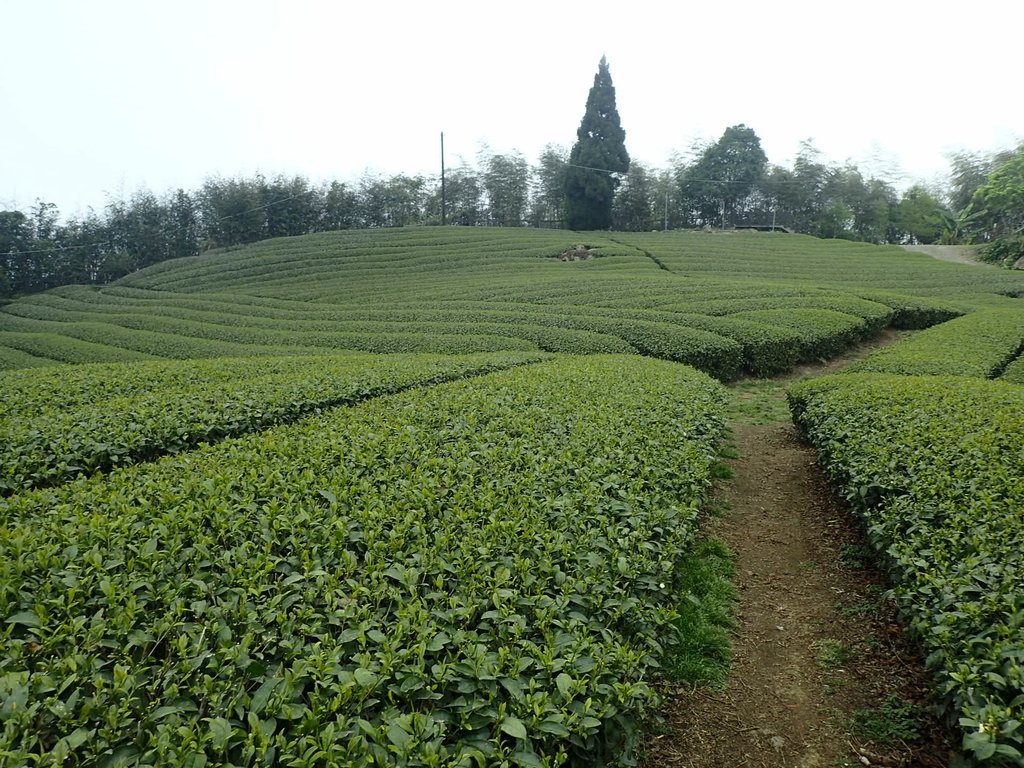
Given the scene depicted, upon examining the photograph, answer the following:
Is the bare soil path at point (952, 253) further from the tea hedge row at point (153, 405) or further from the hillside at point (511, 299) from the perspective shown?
the tea hedge row at point (153, 405)

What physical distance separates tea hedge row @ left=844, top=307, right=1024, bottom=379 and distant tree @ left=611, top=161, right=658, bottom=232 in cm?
4292

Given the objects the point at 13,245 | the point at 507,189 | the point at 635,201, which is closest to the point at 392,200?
the point at 507,189

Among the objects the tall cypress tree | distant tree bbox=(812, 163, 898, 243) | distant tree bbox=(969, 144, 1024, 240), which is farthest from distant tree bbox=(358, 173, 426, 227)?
distant tree bbox=(969, 144, 1024, 240)

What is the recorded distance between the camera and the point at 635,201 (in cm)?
5650

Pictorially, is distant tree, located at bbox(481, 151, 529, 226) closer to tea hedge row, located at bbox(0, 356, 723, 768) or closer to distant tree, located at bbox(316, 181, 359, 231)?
distant tree, located at bbox(316, 181, 359, 231)

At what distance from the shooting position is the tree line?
4784cm

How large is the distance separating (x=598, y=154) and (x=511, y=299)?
86.1 ft

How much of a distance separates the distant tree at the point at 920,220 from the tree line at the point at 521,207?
0.45ft

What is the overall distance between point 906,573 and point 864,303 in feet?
62.0

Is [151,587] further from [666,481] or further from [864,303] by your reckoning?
[864,303]

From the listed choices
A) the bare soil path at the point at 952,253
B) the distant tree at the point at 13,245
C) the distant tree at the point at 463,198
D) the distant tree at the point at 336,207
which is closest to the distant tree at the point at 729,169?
the bare soil path at the point at 952,253

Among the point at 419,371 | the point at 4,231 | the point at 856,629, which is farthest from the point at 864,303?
the point at 4,231

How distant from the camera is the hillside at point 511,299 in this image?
1678 centimetres

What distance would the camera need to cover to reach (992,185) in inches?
1601
